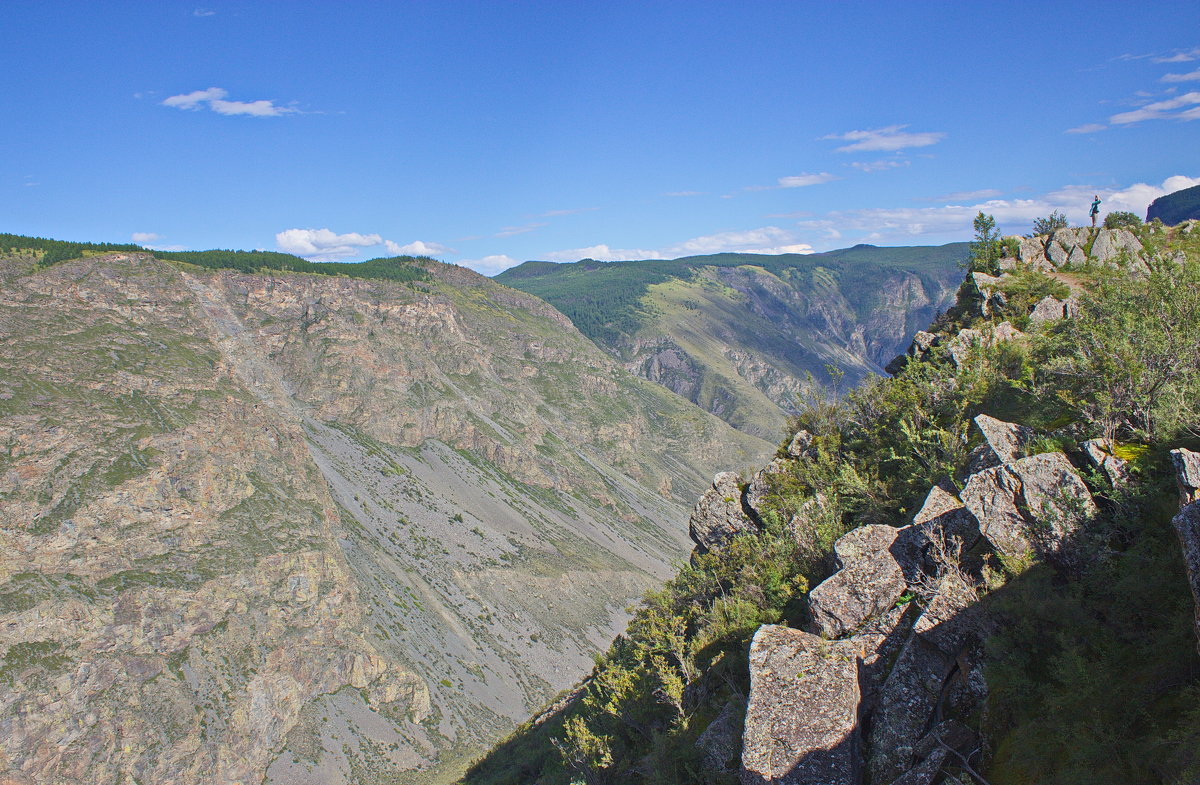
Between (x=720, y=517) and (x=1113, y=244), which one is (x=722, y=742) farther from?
(x=1113, y=244)

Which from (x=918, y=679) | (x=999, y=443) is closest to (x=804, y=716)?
(x=918, y=679)

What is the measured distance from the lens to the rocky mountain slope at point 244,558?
81750mm

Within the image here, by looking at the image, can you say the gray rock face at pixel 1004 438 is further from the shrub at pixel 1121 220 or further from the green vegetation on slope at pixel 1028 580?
the shrub at pixel 1121 220

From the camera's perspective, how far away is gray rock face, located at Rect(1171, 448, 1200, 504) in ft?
33.0

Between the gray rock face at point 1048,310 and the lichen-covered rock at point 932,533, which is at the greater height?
the gray rock face at point 1048,310

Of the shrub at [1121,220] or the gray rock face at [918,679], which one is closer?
the gray rock face at [918,679]

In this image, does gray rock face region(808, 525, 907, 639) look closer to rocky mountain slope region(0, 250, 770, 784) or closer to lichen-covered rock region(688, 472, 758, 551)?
lichen-covered rock region(688, 472, 758, 551)

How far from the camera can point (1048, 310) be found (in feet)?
85.7

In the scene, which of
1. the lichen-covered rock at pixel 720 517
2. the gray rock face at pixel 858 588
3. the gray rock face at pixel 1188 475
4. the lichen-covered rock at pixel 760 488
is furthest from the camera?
the lichen-covered rock at pixel 720 517

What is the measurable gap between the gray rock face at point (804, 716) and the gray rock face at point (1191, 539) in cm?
564

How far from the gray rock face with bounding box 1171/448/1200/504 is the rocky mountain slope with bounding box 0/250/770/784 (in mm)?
97686

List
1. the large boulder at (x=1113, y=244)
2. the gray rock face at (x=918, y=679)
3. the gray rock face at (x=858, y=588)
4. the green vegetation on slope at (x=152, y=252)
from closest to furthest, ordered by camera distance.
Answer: the gray rock face at (x=918, y=679), the gray rock face at (x=858, y=588), the large boulder at (x=1113, y=244), the green vegetation on slope at (x=152, y=252)

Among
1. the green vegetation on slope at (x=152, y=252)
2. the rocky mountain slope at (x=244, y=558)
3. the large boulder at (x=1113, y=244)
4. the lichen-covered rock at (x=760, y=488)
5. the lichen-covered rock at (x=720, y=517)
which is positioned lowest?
the rocky mountain slope at (x=244, y=558)

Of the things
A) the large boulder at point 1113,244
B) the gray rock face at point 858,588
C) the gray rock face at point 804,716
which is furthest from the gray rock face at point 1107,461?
the large boulder at point 1113,244
